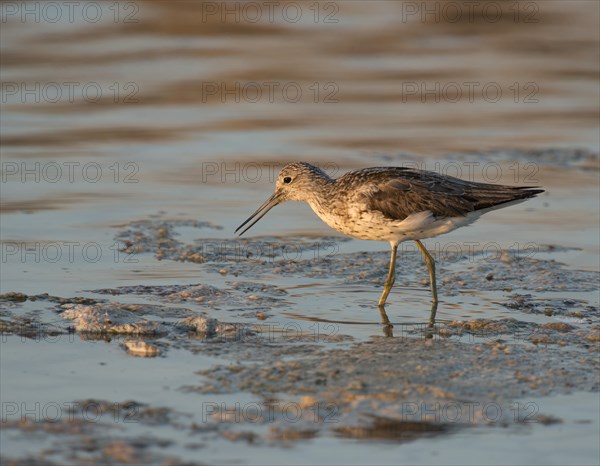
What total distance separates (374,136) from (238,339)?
7180 millimetres

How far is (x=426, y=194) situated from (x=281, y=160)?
4459 mm

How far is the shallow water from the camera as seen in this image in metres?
7.03

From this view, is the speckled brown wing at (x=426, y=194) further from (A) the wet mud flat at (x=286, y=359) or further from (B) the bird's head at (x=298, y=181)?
(A) the wet mud flat at (x=286, y=359)

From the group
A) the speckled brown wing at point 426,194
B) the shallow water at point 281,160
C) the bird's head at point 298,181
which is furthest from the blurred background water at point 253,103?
the speckled brown wing at point 426,194

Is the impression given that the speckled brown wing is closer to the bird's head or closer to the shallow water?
the bird's head

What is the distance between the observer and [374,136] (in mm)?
14562

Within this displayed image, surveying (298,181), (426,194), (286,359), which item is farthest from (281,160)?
(286,359)

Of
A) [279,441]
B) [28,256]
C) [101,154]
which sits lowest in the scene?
[279,441]

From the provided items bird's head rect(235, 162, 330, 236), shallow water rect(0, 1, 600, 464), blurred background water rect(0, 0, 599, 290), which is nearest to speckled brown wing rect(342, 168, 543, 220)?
bird's head rect(235, 162, 330, 236)

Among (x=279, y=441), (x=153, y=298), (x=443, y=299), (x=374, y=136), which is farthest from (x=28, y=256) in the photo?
(x=374, y=136)

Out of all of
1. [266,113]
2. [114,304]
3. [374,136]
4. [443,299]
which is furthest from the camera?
[266,113]

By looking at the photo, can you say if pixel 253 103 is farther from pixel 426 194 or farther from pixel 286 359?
pixel 286 359

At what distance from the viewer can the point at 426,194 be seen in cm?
912

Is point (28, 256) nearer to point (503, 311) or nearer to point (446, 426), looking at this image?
point (503, 311)
